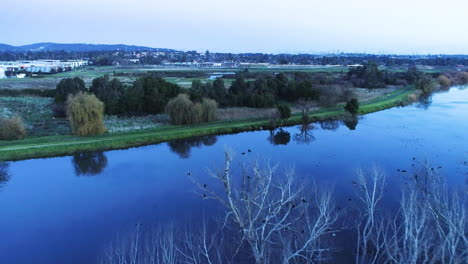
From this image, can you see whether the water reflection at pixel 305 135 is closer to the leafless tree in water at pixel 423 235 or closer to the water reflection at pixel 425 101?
the leafless tree in water at pixel 423 235

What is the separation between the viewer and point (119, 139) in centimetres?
2748

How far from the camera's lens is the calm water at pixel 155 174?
49.2 ft

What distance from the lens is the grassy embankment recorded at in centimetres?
2470

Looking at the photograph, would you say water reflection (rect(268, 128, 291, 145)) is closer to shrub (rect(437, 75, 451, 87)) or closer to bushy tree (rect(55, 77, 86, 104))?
bushy tree (rect(55, 77, 86, 104))

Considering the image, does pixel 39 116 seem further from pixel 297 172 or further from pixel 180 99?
pixel 297 172

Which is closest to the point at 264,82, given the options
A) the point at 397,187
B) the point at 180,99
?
the point at 180,99


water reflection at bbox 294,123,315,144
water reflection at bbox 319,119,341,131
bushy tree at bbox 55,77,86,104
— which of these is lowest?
water reflection at bbox 294,123,315,144

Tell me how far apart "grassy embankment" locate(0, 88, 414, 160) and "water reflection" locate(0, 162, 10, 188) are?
3.02 feet

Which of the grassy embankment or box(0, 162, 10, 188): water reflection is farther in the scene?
the grassy embankment

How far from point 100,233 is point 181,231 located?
3.45m

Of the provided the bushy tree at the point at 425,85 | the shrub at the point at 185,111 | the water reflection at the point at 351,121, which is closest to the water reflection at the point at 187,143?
the shrub at the point at 185,111

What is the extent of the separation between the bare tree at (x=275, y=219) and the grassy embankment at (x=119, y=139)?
1226 centimetres

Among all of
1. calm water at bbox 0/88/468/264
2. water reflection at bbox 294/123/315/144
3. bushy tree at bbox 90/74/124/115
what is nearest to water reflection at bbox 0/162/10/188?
calm water at bbox 0/88/468/264

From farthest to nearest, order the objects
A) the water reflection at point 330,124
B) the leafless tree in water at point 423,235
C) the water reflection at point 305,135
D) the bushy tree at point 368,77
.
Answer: the bushy tree at point 368,77
the water reflection at point 330,124
the water reflection at point 305,135
the leafless tree in water at point 423,235
